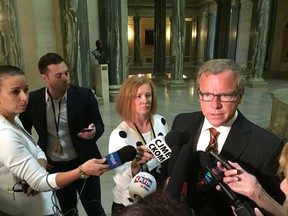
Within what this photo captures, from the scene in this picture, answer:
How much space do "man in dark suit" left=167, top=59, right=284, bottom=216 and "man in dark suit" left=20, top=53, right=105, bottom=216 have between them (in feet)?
3.98

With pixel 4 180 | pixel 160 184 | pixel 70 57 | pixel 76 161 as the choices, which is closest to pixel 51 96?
pixel 76 161

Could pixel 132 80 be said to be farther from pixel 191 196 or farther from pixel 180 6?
pixel 180 6

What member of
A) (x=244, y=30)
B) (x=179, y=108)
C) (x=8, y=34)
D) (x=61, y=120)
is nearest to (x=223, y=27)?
(x=244, y=30)

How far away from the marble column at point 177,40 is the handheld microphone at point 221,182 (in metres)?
10.4

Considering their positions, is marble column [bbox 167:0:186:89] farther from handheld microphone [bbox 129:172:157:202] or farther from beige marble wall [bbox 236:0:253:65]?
handheld microphone [bbox 129:172:157:202]

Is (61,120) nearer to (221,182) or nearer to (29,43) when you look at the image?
(221,182)

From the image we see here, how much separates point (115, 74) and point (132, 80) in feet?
23.9

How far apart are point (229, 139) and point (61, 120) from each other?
157cm

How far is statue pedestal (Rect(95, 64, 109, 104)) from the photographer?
8.52 m

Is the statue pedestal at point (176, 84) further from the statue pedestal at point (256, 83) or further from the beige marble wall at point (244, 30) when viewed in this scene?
the beige marble wall at point (244, 30)

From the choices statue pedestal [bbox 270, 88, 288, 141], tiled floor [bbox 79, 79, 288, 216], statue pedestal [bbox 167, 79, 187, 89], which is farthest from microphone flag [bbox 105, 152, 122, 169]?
statue pedestal [bbox 167, 79, 187, 89]

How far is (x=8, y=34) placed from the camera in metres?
4.16

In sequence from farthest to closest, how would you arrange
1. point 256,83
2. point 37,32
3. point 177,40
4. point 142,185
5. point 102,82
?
point 256,83 → point 177,40 → point 102,82 → point 37,32 → point 142,185

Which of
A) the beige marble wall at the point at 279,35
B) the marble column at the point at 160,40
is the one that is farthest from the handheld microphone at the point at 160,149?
the beige marble wall at the point at 279,35
